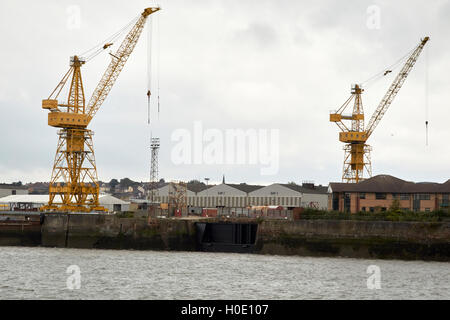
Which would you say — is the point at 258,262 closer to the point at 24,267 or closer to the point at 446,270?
the point at 446,270

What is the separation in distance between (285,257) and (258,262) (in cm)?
657

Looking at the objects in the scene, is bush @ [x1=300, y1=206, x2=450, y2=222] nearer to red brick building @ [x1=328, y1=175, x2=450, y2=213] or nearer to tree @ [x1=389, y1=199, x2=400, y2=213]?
tree @ [x1=389, y1=199, x2=400, y2=213]

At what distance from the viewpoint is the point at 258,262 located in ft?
214

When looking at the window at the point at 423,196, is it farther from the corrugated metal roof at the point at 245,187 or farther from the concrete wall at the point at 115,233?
the corrugated metal roof at the point at 245,187

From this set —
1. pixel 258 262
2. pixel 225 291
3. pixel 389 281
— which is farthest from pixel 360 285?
pixel 258 262

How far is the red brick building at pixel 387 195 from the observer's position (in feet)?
297

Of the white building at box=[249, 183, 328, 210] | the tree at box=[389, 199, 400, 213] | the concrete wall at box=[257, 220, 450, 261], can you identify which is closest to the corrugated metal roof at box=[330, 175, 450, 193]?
the tree at box=[389, 199, 400, 213]

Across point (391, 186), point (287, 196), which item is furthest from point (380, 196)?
point (287, 196)

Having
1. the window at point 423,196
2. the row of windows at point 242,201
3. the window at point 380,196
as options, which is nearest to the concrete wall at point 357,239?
the window at point 423,196

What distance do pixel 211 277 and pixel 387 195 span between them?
149ft

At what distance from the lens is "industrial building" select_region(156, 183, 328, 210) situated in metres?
117

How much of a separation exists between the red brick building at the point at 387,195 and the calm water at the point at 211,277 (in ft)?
83.1

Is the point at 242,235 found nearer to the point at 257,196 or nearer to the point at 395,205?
the point at 395,205
